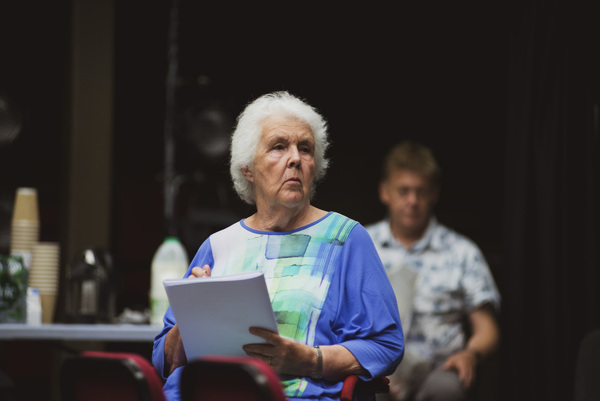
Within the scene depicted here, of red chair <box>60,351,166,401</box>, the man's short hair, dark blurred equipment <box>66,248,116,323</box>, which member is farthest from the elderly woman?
the man's short hair

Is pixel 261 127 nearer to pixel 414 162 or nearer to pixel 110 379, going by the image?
pixel 110 379

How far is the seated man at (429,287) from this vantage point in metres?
3.77

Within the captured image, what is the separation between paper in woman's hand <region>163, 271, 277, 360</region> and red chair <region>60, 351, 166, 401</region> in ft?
0.71

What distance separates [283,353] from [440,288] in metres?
2.12

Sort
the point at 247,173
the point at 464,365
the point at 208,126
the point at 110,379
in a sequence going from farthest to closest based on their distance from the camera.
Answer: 1. the point at 208,126
2. the point at 464,365
3. the point at 247,173
4. the point at 110,379

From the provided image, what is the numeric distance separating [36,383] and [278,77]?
10.1 ft

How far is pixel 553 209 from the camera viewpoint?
385 centimetres

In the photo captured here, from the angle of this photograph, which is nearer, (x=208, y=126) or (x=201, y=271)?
(x=201, y=271)

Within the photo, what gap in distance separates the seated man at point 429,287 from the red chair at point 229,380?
7.28 ft

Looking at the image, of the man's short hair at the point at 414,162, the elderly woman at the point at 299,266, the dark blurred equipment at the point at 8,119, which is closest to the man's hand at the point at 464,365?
the man's short hair at the point at 414,162

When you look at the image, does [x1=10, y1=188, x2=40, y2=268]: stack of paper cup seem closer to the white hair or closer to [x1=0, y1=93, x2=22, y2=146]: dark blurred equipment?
the white hair

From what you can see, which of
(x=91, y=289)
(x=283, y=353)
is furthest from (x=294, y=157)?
(x=91, y=289)

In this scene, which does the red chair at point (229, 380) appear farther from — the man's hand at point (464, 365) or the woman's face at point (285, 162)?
the man's hand at point (464, 365)

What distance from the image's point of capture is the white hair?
2.29m
